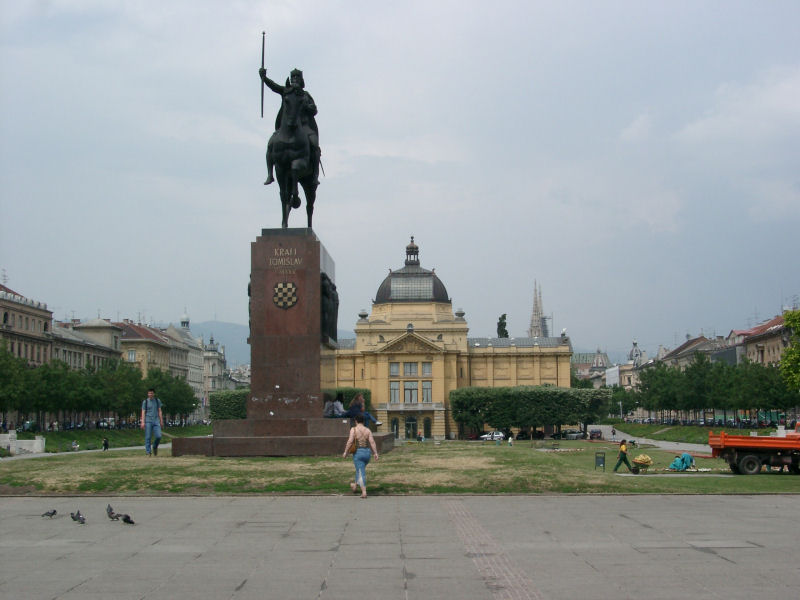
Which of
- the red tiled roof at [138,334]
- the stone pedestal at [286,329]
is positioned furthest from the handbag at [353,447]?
the red tiled roof at [138,334]

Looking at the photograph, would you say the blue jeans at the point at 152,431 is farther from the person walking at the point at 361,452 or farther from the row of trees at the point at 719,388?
the row of trees at the point at 719,388

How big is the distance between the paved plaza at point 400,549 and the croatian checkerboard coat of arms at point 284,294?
24.9 ft

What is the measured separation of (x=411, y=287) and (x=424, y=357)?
1262 centimetres

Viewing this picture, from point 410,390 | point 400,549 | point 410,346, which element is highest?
point 410,346

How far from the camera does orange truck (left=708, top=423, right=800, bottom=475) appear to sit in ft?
94.5

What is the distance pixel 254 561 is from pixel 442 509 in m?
5.37

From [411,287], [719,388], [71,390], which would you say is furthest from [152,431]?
[411,287]

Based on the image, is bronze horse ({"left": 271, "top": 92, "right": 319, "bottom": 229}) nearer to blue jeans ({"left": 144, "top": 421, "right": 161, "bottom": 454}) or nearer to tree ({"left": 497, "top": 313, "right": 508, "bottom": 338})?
blue jeans ({"left": 144, "top": 421, "right": 161, "bottom": 454})

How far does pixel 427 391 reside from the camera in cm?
11506

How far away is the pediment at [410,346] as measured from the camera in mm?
114125

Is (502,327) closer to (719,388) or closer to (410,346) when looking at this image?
(410,346)

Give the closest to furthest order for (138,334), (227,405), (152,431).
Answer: (152,431), (227,405), (138,334)

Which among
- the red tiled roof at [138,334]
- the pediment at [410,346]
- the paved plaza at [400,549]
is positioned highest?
the red tiled roof at [138,334]

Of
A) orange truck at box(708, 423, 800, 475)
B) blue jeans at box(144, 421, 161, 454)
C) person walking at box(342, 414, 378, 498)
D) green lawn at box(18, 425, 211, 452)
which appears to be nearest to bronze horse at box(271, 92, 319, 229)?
blue jeans at box(144, 421, 161, 454)
